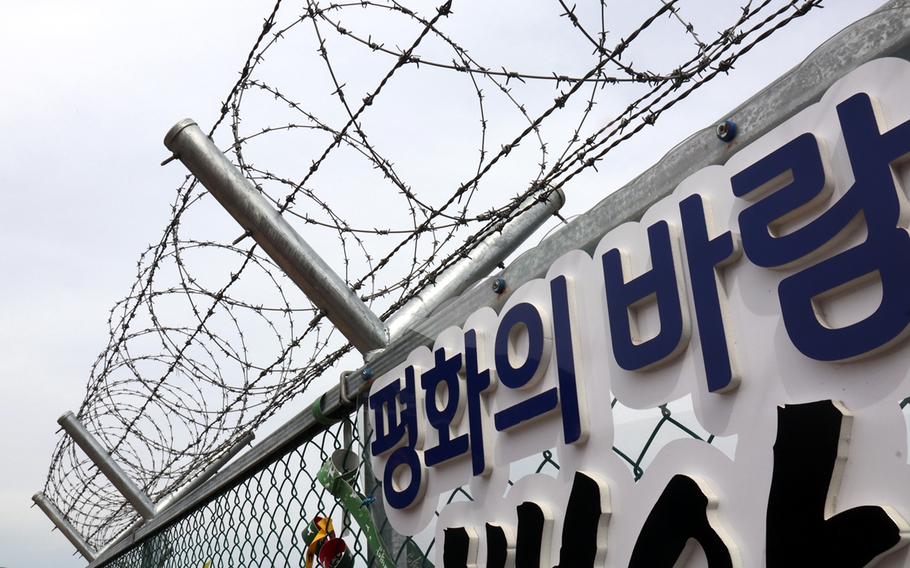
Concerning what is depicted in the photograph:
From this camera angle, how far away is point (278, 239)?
2129mm

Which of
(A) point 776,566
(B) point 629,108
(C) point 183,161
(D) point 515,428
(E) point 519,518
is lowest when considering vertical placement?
(A) point 776,566

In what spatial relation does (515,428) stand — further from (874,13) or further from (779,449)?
(874,13)

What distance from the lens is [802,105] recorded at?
1126 millimetres

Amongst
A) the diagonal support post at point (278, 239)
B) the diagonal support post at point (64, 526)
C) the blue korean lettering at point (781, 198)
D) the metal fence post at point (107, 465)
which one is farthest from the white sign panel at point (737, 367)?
the diagonal support post at point (64, 526)

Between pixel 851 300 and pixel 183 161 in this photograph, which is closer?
pixel 851 300

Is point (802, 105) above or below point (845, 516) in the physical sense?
above

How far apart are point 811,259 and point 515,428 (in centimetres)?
60

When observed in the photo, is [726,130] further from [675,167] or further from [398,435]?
[398,435]

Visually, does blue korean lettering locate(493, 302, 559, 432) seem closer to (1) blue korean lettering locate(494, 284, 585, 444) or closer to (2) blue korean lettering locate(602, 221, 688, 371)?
(1) blue korean lettering locate(494, 284, 585, 444)

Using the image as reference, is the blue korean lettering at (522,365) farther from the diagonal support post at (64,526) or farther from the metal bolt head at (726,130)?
the diagonal support post at (64,526)

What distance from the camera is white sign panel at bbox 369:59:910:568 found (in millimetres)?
962

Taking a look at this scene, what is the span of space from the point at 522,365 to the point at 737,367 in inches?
17.7

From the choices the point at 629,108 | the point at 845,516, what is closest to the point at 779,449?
the point at 845,516

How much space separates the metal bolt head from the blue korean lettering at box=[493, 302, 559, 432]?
411 millimetres
